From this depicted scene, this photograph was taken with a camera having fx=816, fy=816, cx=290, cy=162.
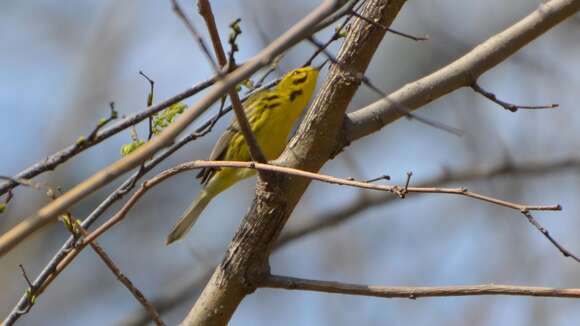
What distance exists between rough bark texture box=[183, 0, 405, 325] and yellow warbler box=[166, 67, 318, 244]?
1.10 m

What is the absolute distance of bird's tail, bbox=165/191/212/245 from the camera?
12.7 ft

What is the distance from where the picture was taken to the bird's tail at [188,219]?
3.87m

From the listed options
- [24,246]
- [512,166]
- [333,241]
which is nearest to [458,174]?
[512,166]

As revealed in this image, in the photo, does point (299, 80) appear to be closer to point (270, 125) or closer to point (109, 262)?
point (270, 125)

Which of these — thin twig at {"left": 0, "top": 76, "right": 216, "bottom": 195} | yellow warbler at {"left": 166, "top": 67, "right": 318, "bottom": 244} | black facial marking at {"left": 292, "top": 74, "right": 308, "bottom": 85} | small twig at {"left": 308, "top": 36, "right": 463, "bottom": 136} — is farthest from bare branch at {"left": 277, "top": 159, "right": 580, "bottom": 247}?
thin twig at {"left": 0, "top": 76, "right": 216, "bottom": 195}

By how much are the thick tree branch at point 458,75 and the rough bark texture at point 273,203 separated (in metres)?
0.09

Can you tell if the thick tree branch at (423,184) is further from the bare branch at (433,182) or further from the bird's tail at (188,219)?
the bird's tail at (188,219)

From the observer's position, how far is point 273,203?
256 cm

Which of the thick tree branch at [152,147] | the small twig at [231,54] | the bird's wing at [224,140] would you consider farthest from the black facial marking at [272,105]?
the thick tree branch at [152,147]

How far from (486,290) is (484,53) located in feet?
2.54

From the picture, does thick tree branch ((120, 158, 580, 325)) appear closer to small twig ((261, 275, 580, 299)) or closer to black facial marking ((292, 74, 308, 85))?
black facial marking ((292, 74, 308, 85))

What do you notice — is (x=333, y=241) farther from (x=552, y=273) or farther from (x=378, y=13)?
(x=378, y=13)

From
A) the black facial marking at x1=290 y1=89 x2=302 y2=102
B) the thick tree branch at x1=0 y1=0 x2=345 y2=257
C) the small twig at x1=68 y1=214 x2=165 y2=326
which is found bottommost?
the thick tree branch at x1=0 y1=0 x2=345 y2=257

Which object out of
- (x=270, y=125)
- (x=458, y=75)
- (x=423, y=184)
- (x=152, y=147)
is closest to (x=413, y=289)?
(x=458, y=75)
